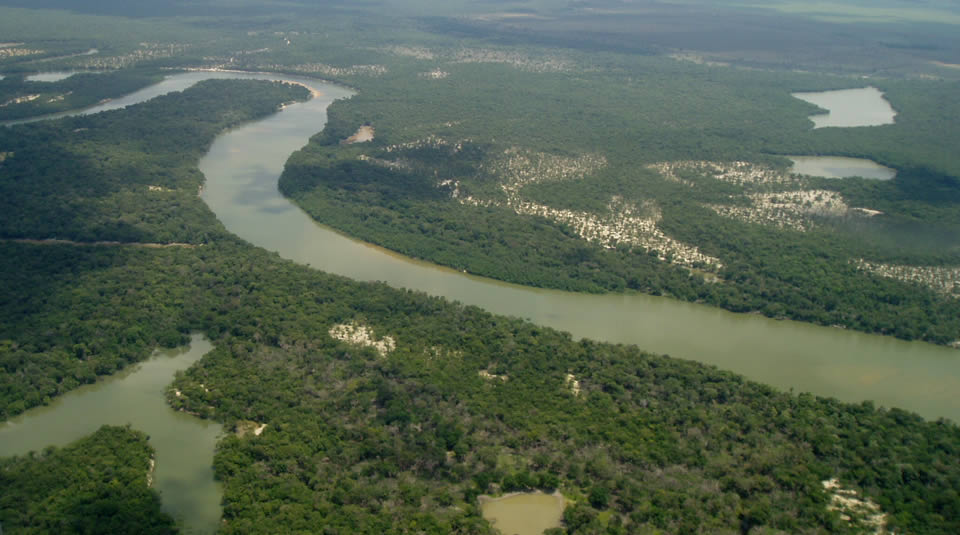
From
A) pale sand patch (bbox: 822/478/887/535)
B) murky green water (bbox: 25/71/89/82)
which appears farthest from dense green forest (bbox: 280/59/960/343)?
murky green water (bbox: 25/71/89/82)

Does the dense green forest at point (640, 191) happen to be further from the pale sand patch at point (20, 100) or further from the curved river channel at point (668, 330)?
the pale sand patch at point (20, 100)

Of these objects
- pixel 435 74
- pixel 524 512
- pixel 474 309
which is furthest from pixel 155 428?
pixel 435 74

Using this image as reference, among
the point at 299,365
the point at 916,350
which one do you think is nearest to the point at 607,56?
the point at 916,350

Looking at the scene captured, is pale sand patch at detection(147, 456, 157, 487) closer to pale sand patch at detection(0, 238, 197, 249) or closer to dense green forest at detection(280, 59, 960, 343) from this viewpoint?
pale sand patch at detection(0, 238, 197, 249)

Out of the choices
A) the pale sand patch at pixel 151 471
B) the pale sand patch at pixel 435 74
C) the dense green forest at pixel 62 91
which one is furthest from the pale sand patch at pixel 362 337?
the pale sand patch at pixel 435 74

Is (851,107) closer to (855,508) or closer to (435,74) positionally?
(435,74)

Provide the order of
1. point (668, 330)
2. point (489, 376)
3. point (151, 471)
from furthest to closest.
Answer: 1. point (668, 330)
2. point (489, 376)
3. point (151, 471)
